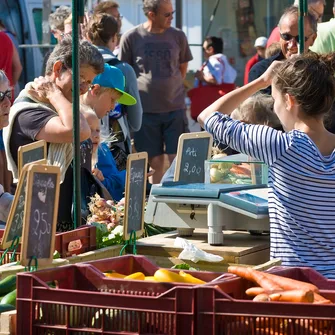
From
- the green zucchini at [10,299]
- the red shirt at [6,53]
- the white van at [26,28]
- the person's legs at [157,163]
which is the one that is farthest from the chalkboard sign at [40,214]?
the white van at [26,28]

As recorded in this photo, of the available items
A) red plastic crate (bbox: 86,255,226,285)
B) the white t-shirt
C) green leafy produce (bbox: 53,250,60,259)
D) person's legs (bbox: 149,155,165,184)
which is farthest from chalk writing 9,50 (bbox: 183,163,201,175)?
the white t-shirt

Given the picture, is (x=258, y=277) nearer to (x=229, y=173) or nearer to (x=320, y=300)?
(x=320, y=300)

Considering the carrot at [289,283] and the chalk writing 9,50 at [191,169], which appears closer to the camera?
the carrot at [289,283]

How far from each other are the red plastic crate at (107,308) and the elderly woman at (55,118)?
1.70 metres

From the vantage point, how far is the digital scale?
333cm

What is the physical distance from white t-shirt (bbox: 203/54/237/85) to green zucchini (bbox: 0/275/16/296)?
796cm

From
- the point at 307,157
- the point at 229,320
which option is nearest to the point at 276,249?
the point at 307,157

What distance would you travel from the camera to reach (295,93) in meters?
2.99

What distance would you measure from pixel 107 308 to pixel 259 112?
2.21m

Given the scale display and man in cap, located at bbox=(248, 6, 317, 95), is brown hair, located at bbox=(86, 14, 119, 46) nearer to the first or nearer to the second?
man in cap, located at bbox=(248, 6, 317, 95)

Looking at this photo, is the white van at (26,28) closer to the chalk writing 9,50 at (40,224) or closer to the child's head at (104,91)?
the child's head at (104,91)

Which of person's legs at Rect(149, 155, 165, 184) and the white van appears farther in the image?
the white van

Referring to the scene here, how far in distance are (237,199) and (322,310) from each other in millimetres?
1140

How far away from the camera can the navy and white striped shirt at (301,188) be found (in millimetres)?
2930
